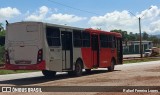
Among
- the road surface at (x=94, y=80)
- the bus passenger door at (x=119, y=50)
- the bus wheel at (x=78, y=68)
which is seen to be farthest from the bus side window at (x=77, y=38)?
the bus passenger door at (x=119, y=50)

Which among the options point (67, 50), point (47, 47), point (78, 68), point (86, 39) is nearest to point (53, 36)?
point (47, 47)

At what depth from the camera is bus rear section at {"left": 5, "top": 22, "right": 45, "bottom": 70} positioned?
67.5ft

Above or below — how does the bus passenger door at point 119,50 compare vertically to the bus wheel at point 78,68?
above

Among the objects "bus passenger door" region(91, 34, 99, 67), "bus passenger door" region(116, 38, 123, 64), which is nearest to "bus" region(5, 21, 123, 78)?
"bus passenger door" region(91, 34, 99, 67)

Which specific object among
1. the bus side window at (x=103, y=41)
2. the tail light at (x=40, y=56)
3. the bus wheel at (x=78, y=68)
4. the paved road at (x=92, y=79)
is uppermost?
the bus side window at (x=103, y=41)

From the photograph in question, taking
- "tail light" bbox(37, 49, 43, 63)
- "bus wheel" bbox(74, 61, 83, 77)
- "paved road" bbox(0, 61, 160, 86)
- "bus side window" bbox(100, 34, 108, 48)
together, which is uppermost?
"bus side window" bbox(100, 34, 108, 48)

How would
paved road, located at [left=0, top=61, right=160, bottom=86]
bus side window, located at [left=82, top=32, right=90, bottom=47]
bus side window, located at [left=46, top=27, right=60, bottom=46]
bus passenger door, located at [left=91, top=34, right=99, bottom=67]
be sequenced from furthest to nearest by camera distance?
1. bus passenger door, located at [left=91, top=34, right=99, bottom=67]
2. bus side window, located at [left=82, top=32, right=90, bottom=47]
3. bus side window, located at [left=46, top=27, right=60, bottom=46]
4. paved road, located at [left=0, top=61, right=160, bottom=86]

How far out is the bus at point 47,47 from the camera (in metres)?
20.6

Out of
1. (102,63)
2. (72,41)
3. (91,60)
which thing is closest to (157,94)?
(72,41)

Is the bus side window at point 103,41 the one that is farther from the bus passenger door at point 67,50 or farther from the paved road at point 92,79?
the bus passenger door at point 67,50

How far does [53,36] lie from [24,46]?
1645 millimetres

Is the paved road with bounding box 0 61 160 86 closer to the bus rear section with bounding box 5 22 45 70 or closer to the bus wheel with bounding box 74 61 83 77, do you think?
the bus wheel with bounding box 74 61 83 77

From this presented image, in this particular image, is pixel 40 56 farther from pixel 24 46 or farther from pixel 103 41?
pixel 103 41

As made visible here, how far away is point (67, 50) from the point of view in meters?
23.1
